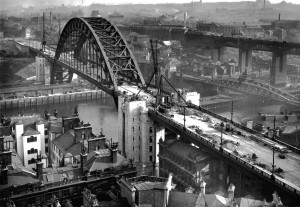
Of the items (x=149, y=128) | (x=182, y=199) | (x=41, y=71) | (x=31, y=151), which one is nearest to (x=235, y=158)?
(x=182, y=199)

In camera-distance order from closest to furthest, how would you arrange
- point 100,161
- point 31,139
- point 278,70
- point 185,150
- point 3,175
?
point 3,175 → point 100,161 → point 185,150 → point 31,139 → point 278,70

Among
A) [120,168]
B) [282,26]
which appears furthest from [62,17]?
[120,168]

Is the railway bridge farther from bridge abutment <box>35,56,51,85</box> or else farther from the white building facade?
bridge abutment <box>35,56,51,85</box>

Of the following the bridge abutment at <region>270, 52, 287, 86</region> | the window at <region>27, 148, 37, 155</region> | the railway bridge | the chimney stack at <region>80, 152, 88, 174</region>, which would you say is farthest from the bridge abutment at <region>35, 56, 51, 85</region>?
the chimney stack at <region>80, 152, 88, 174</region>

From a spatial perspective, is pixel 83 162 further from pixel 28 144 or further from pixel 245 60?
pixel 245 60

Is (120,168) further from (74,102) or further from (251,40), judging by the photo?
(251,40)

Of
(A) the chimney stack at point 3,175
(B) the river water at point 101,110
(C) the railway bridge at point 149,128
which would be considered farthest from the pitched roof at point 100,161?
(B) the river water at point 101,110

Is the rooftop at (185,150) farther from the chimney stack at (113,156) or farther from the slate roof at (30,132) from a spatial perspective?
the slate roof at (30,132)
